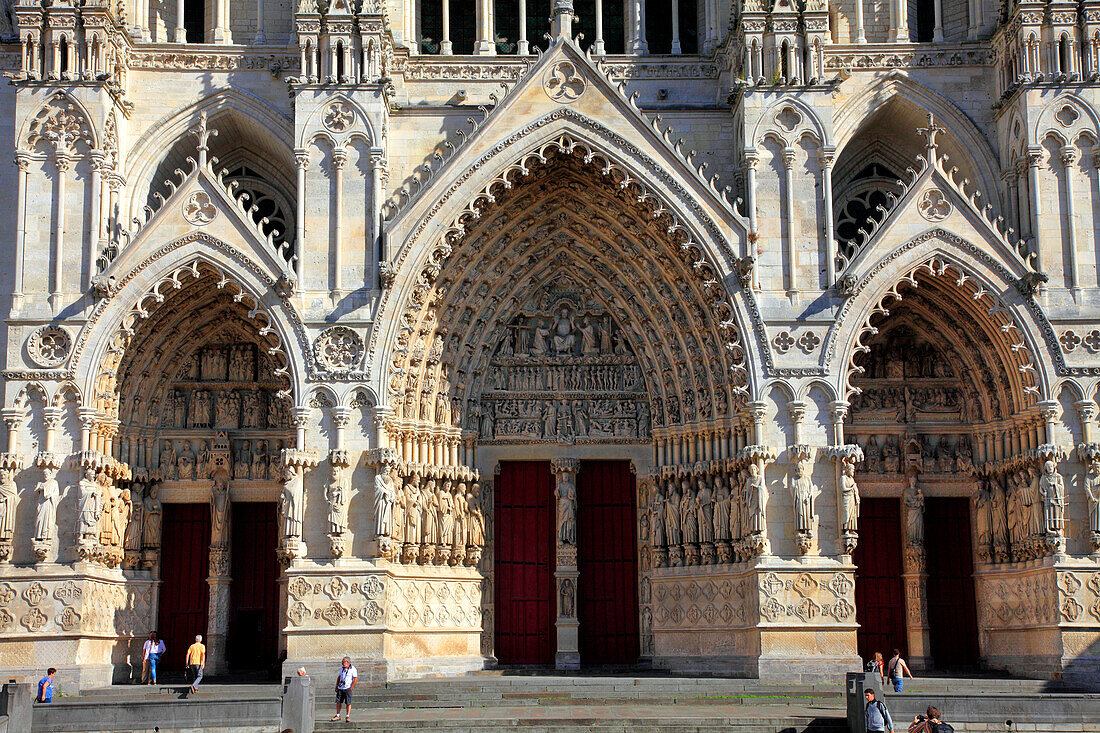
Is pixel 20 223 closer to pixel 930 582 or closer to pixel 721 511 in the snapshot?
pixel 721 511

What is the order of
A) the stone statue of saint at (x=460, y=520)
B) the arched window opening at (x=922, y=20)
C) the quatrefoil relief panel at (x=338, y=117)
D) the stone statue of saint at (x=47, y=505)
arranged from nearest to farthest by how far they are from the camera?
the stone statue of saint at (x=47, y=505), the quatrefoil relief panel at (x=338, y=117), the stone statue of saint at (x=460, y=520), the arched window opening at (x=922, y=20)

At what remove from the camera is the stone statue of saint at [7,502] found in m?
19.7

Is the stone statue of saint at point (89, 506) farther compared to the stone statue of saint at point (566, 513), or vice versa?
the stone statue of saint at point (566, 513)

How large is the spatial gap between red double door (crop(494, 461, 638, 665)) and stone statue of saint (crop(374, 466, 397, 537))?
3048 millimetres

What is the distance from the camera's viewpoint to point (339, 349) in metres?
20.8

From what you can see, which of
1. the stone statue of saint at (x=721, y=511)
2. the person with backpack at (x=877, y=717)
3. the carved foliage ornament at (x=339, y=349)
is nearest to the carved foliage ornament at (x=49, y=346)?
the carved foliage ornament at (x=339, y=349)

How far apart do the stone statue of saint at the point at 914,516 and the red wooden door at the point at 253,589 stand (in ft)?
35.8

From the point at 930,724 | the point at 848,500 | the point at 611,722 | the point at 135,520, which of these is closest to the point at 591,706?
the point at 611,722

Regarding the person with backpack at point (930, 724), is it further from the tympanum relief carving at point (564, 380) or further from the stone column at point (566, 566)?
the tympanum relief carving at point (564, 380)

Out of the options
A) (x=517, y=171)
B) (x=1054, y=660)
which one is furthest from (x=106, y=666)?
(x=1054, y=660)

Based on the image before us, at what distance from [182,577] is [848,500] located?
1141cm

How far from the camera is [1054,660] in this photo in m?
19.8

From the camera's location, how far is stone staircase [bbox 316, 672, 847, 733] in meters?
16.0

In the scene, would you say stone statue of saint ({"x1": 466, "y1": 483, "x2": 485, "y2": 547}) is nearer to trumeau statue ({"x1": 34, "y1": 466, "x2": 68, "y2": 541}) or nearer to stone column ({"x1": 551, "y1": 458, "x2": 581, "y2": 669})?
stone column ({"x1": 551, "y1": 458, "x2": 581, "y2": 669})
